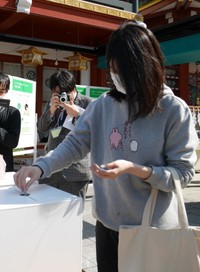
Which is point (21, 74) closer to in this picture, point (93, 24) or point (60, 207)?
point (93, 24)

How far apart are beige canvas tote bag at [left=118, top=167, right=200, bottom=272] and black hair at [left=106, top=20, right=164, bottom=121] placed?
28 cm

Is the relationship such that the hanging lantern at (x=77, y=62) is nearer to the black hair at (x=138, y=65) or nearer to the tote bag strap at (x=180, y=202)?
the black hair at (x=138, y=65)

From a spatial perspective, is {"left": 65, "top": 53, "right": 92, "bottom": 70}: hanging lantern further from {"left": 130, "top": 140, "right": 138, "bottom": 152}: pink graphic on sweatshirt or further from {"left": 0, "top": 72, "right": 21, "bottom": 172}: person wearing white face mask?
{"left": 130, "top": 140, "right": 138, "bottom": 152}: pink graphic on sweatshirt

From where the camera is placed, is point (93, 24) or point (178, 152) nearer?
point (178, 152)

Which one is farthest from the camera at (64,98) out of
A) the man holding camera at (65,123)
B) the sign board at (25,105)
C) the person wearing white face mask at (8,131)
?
the sign board at (25,105)

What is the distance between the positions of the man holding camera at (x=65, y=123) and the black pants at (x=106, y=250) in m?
0.93

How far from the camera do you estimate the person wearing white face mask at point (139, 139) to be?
1.26 m

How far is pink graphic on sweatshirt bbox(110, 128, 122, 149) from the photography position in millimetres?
1367

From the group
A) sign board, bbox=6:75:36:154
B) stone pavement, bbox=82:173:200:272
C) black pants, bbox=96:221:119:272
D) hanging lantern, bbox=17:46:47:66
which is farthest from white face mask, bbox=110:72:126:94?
hanging lantern, bbox=17:46:47:66

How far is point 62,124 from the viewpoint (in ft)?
8.71

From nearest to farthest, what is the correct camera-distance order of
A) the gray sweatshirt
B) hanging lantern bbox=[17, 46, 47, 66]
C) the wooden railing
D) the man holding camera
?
the gray sweatshirt, the man holding camera, hanging lantern bbox=[17, 46, 47, 66], the wooden railing

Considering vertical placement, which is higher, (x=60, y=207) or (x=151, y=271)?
Answer: (x=60, y=207)

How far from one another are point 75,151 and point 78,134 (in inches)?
3.2

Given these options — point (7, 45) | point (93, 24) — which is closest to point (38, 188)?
point (93, 24)
